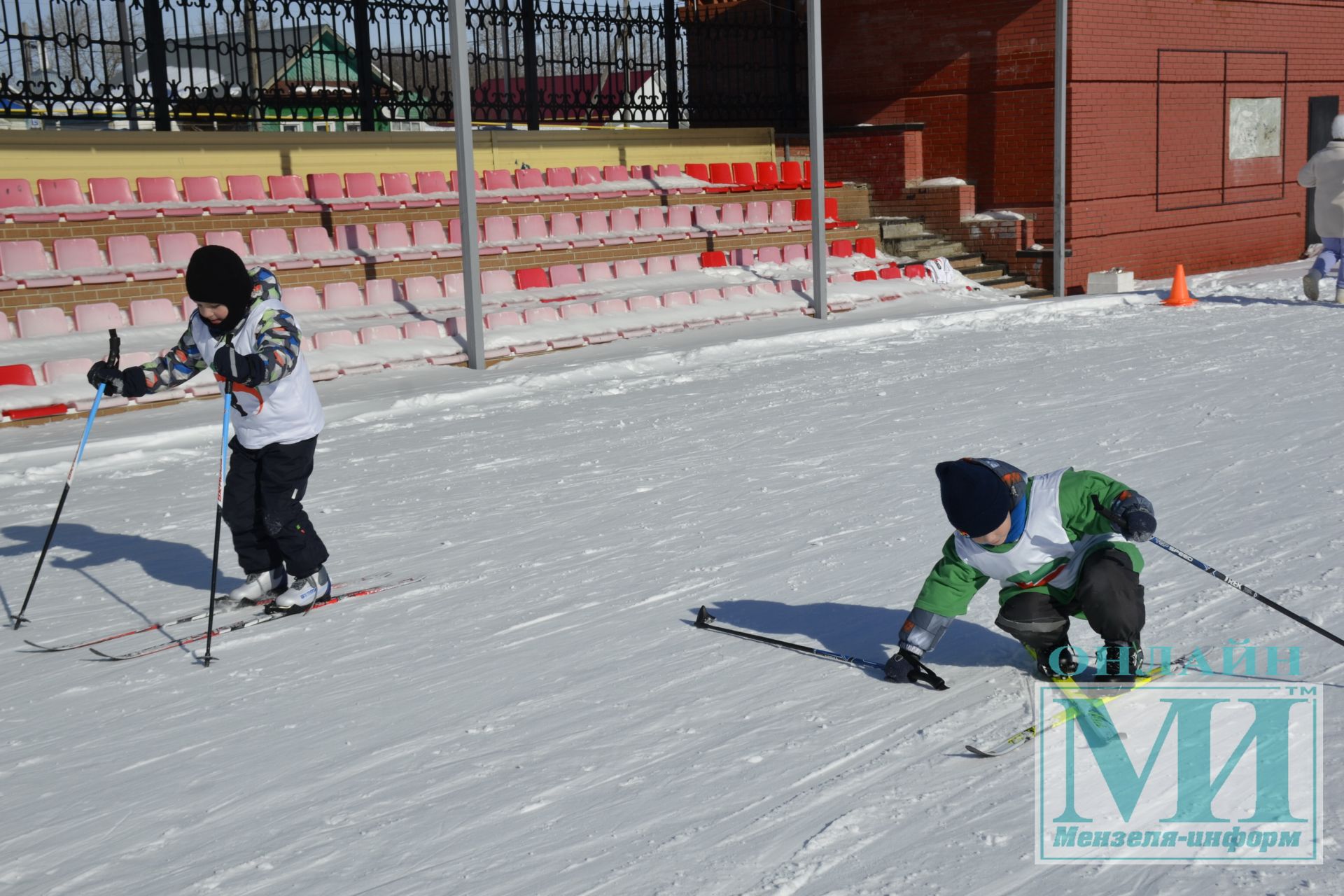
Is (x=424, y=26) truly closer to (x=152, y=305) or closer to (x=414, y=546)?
(x=152, y=305)

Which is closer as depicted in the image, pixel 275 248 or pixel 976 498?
pixel 976 498

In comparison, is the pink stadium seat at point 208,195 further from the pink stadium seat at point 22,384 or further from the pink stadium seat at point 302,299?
the pink stadium seat at point 22,384

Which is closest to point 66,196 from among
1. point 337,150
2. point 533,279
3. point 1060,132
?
point 337,150

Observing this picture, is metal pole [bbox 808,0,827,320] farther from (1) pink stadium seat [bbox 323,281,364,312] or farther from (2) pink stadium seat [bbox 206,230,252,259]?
(2) pink stadium seat [bbox 206,230,252,259]

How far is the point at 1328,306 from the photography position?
14.2 meters

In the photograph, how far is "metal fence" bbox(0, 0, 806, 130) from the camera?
1308cm

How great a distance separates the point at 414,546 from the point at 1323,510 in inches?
165

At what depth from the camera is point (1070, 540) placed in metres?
3.94

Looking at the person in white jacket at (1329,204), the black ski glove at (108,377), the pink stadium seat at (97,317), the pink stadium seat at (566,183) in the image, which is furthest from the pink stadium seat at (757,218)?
the black ski glove at (108,377)

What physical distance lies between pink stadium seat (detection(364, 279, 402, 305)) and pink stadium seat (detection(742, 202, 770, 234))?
5203 mm

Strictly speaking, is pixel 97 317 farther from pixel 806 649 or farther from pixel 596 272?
pixel 806 649

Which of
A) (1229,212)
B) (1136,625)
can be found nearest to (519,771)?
(1136,625)

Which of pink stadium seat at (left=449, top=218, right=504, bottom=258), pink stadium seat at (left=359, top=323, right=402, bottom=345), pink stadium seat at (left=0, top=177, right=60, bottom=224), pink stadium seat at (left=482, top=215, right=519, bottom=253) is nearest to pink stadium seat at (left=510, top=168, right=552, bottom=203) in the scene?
pink stadium seat at (left=482, top=215, right=519, bottom=253)

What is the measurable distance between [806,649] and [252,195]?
10.6 meters
